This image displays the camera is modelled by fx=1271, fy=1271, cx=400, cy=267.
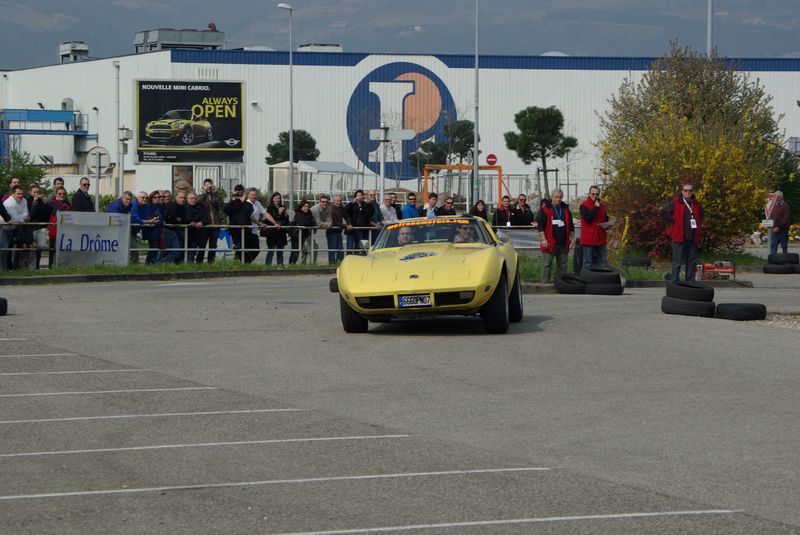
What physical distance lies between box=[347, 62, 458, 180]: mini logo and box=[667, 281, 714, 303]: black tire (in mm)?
70897

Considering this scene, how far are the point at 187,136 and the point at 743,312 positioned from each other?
1263 inches

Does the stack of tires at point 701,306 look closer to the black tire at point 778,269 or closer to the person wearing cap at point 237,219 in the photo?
the black tire at point 778,269

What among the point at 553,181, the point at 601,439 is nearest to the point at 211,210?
the point at 601,439

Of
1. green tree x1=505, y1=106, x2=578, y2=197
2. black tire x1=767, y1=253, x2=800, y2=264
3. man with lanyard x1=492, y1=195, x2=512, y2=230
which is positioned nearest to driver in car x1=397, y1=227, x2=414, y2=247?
man with lanyard x1=492, y1=195, x2=512, y2=230

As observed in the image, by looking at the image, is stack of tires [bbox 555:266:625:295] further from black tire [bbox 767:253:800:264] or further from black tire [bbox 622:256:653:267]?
black tire [bbox 767:253:800:264]

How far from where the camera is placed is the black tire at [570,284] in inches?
809

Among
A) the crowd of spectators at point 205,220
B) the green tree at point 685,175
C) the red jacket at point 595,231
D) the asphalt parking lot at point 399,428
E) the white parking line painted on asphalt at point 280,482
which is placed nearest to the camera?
the asphalt parking lot at point 399,428

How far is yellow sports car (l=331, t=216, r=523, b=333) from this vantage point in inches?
521

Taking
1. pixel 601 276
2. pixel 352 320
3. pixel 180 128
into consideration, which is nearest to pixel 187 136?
pixel 180 128

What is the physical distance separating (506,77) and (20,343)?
80.9m

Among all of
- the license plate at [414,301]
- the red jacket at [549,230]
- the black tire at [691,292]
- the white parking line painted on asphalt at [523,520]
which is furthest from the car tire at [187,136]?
the white parking line painted on asphalt at [523,520]

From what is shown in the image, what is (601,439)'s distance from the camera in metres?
7.84

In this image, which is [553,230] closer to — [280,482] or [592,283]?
[592,283]

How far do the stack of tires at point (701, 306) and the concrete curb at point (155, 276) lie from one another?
1143cm
